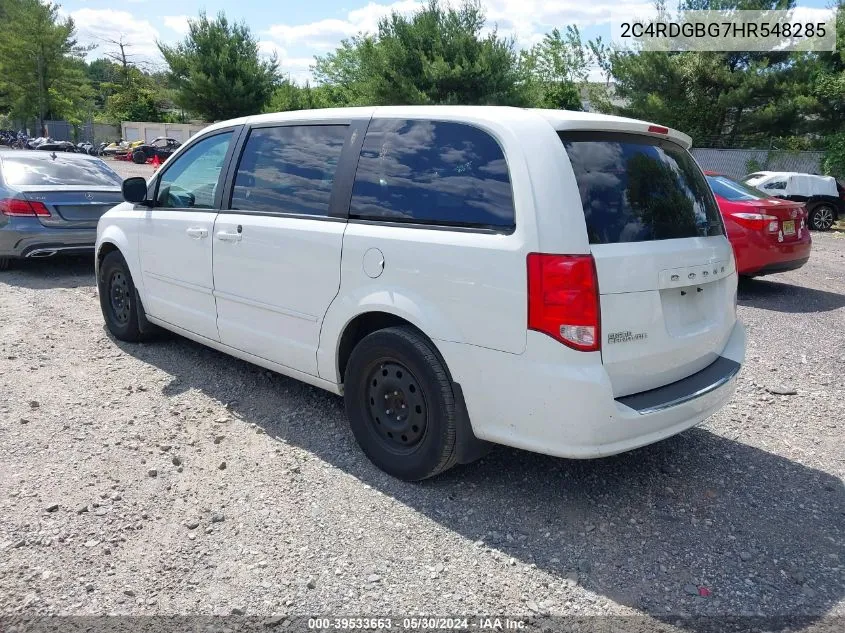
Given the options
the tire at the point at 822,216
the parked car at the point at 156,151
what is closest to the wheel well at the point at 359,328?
the tire at the point at 822,216

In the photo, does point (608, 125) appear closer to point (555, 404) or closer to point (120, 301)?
point (555, 404)

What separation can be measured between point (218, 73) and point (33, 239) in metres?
34.8

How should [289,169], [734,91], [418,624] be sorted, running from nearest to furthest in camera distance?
[418,624], [289,169], [734,91]

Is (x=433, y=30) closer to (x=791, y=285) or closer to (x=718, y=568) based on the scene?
(x=791, y=285)

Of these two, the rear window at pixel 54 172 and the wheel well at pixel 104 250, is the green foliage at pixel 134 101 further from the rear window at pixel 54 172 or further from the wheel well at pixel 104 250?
the wheel well at pixel 104 250

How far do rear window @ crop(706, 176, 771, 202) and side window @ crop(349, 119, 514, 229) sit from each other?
6.56 meters

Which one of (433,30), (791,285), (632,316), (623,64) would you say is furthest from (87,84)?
(632,316)

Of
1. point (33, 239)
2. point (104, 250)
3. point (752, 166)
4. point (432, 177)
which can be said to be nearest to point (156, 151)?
point (752, 166)

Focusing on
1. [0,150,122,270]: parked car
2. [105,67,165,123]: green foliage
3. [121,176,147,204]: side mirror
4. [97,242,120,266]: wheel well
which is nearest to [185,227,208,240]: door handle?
[121,176,147,204]: side mirror

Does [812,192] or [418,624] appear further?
[812,192]

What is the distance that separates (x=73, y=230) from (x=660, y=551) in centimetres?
765

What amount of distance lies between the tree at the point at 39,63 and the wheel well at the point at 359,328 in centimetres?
5469

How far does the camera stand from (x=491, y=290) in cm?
307

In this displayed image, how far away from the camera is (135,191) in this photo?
17.3 feet
